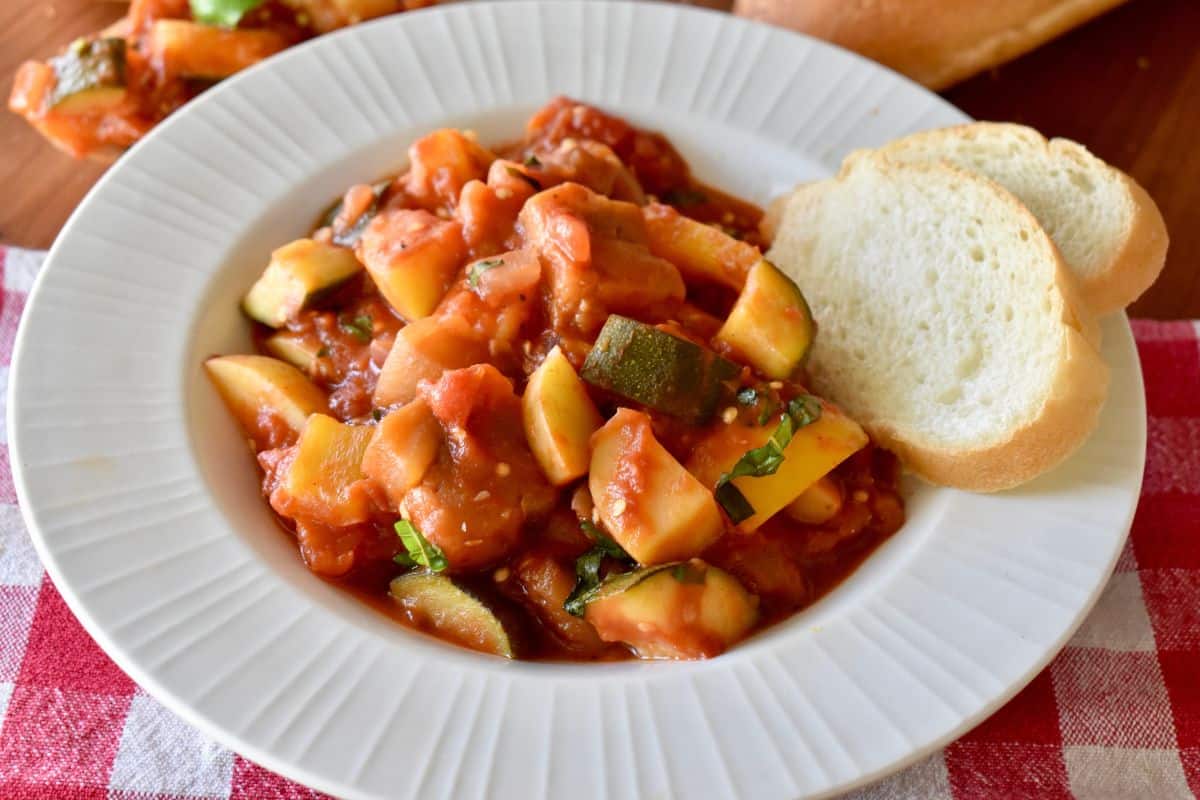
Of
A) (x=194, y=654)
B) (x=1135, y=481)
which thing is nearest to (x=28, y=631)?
(x=194, y=654)

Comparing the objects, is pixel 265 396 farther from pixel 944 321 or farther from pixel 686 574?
pixel 944 321

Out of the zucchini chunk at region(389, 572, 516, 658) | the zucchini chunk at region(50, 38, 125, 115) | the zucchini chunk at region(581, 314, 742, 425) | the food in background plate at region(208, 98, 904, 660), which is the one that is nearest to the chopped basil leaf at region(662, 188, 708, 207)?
the food in background plate at region(208, 98, 904, 660)

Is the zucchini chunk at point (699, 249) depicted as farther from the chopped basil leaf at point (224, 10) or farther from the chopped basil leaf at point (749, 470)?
the chopped basil leaf at point (224, 10)

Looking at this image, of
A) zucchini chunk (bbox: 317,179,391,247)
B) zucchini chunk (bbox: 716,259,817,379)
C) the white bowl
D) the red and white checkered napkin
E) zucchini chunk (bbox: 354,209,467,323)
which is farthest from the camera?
zucchini chunk (bbox: 317,179,391,247)

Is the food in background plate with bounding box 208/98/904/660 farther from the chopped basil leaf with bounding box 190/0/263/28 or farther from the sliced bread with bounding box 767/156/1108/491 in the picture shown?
the chopped basil leaf with bounding box 190/0/263/28

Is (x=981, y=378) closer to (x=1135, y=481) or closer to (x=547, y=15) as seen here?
(x=1135, y=481)
